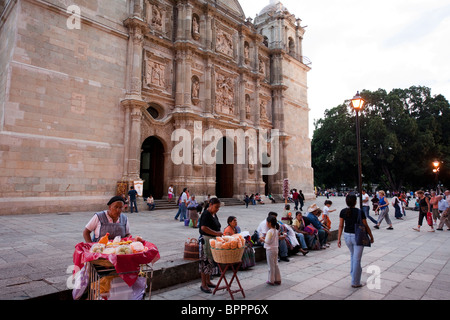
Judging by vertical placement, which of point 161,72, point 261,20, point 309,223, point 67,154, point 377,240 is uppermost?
point 261,20

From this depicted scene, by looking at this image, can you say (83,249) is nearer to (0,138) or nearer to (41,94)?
(0,138)

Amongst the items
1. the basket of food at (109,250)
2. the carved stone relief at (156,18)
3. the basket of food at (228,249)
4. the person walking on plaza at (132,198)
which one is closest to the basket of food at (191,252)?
the basket of food at (228,249)

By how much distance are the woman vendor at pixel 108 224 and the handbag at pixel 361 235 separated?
4.01m

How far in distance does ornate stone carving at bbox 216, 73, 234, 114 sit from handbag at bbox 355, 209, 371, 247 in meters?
19.0

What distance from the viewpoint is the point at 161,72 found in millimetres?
19969

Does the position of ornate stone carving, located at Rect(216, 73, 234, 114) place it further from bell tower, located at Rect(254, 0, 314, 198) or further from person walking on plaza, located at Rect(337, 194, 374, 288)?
person walking on plaza, located at Rect(337, 194, 374, 288)

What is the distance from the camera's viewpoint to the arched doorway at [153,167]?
20.3 m

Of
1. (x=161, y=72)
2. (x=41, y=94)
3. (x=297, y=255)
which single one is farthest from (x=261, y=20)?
(x=297, y=255)

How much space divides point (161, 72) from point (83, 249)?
18345mm

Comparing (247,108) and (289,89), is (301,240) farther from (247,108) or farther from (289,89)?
(289,89)

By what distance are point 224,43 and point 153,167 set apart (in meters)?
12.9

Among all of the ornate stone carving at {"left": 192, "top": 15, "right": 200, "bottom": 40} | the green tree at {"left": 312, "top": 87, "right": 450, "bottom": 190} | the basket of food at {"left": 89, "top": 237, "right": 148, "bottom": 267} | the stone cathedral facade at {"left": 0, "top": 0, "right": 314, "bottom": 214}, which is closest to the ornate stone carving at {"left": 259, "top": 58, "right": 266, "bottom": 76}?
the stone cathedral facade at {"left": 0, "top": 0, "right": 314, "bottom": 214}

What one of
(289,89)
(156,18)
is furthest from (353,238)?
(289,89)

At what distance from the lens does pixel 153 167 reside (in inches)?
816
